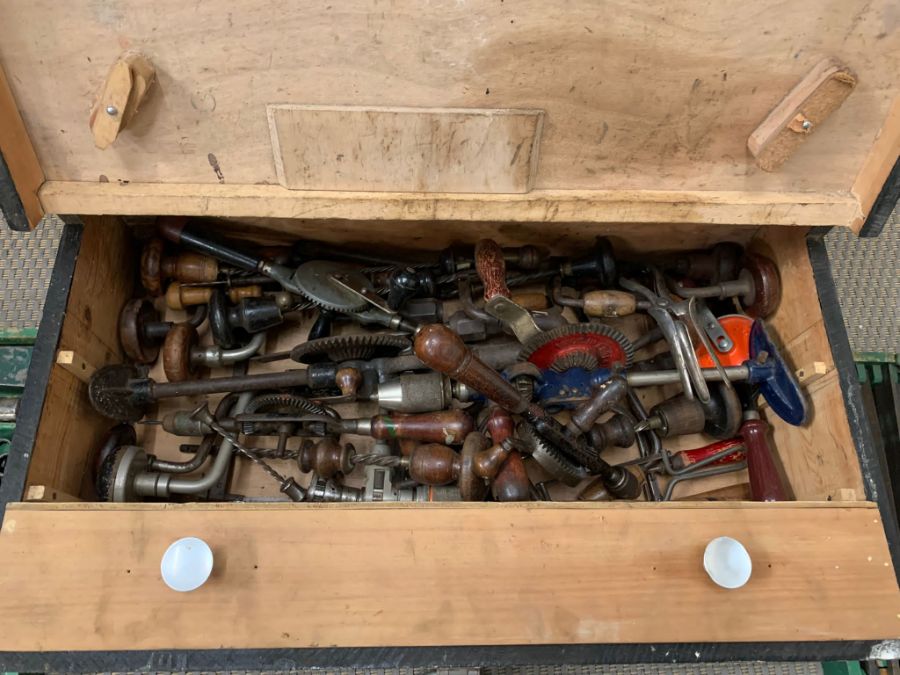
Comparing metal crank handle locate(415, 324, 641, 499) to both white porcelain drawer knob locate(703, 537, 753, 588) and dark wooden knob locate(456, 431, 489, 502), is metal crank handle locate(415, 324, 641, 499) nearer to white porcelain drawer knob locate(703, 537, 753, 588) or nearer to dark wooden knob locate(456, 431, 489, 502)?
dark wooden knob locate(456, 431, 489, 502)

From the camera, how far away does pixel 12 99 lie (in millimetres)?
683

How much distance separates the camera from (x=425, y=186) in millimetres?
771

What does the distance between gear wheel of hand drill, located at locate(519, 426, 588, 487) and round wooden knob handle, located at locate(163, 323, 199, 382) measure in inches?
19.8

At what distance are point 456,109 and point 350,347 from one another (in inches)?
14.8

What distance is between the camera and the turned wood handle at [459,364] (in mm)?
708

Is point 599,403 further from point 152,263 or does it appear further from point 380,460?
point 152,263

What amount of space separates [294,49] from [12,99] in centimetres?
32

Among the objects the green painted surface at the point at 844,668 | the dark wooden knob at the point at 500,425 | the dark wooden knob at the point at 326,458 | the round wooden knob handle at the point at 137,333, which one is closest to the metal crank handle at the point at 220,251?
the round wooden knob handle at the point at 137,333

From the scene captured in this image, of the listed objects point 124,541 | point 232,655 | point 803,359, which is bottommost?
point 232,655

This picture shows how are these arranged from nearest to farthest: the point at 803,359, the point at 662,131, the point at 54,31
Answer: the point at 54,31, the point at 662,131, the point at 803,359

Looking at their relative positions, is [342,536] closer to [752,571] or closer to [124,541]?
[124,541]

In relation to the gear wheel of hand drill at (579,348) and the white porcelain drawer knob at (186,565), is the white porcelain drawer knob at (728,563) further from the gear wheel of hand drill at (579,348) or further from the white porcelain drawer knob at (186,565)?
the white porcelain drawer knob at (186,565)

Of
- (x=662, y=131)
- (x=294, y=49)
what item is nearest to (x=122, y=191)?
(x=294, y=49)

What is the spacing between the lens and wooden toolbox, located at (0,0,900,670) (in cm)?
64
